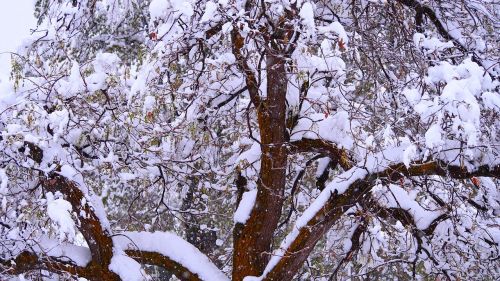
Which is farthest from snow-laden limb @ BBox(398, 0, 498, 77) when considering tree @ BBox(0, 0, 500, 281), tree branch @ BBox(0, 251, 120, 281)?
tree branch @ BBox(0, 251, 120, 281)

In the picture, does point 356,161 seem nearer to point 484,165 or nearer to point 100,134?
point 484,165

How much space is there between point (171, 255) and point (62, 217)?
1.67m

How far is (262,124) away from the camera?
5.25 m

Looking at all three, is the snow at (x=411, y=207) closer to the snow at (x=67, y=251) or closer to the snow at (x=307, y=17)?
the snow at (x=307, y=17)

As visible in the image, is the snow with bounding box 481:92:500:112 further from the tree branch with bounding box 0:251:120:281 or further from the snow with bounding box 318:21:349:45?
the tree branch with bounding box 0:251:120:281

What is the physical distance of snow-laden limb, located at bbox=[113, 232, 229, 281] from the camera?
217 inches

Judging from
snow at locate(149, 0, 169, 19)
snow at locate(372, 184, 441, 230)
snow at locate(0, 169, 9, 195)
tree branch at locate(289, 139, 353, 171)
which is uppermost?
tree branch at locate(289, 139, 353, 171)

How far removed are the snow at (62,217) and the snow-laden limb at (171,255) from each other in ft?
4.41

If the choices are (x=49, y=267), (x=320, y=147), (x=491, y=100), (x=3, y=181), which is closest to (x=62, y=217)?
(x=3, y=181)

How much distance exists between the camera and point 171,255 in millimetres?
5551

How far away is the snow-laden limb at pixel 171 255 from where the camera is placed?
18.0 feet

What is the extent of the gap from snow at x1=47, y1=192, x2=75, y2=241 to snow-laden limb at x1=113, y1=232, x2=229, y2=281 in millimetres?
1344

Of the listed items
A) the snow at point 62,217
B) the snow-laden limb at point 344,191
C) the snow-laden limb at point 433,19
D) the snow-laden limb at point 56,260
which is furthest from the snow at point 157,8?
the snow-laden limb at point 433,19

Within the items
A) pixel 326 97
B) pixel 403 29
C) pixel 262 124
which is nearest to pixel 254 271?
pixel 262 124
